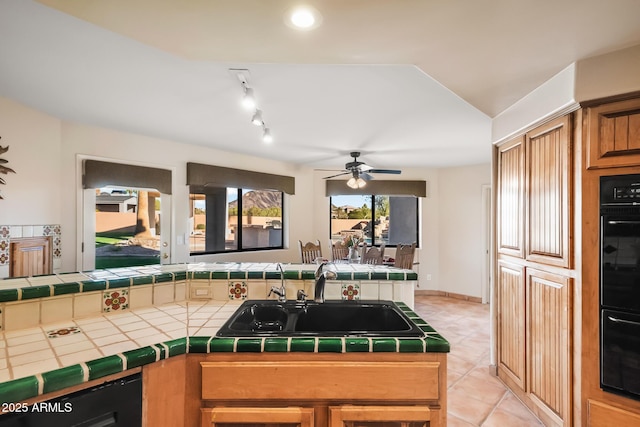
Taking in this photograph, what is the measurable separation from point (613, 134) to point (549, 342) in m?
1.30

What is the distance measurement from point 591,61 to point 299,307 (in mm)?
2062

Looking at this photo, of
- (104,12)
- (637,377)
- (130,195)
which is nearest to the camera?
(104,12)

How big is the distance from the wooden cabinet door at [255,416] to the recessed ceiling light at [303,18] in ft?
5.03

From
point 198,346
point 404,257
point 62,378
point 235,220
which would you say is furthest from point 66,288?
point 404,257

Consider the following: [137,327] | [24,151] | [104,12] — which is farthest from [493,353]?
[24,151]

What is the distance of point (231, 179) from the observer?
163 inches

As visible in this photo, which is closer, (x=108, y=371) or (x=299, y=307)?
(x=108, y=371)

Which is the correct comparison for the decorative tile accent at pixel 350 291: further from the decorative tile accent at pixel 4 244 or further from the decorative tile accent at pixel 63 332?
the decorative tile accent at pixel 4 244

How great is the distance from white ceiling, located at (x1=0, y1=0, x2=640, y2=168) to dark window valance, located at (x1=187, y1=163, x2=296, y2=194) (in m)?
0.67

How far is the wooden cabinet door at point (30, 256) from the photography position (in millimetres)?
2375

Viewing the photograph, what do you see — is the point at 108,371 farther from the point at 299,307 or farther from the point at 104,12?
the point at 104,12

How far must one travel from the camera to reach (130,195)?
3451 millimetres

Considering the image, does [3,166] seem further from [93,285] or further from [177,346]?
[177,346]

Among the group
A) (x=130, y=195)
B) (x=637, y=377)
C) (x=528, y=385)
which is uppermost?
(x=130, y=195)
